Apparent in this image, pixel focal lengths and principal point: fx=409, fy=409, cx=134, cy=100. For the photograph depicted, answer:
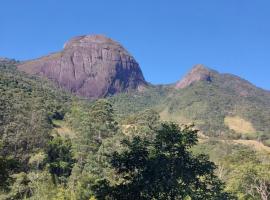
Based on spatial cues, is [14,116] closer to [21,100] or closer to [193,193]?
[21,100]

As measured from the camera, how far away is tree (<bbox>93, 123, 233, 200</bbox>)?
1684 cm

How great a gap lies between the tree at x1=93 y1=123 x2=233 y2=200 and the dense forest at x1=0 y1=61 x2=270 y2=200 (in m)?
0.04

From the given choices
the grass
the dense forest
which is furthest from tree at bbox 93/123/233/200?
the grass

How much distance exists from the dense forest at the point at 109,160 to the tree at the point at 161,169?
42 millimetres

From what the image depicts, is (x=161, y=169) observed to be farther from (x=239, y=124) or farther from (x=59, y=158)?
(x=239, y=124)

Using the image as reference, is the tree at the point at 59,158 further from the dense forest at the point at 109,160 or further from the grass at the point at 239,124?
the grass at the point at 239,124

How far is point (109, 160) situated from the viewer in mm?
18156

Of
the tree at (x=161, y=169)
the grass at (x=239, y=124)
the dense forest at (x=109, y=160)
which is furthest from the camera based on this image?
the grass at (x=239, y=124)

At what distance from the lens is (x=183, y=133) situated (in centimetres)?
1941

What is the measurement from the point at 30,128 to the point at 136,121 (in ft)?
104

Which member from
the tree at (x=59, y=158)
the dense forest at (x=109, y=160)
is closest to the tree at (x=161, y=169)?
the dense forest at (x=109, y=160)

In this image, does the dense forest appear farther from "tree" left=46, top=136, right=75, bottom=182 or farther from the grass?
the grass

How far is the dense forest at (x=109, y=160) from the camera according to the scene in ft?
58.2

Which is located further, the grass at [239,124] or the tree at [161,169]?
the grass at [239,124]
